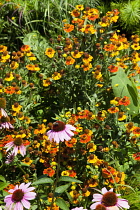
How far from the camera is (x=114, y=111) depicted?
2.06 metres

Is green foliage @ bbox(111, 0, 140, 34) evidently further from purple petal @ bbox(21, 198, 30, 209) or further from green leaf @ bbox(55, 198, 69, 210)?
purple petal @ bbox(21, 198, 30, 209)

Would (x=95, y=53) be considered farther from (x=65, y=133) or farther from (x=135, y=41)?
(x=65, y=133)

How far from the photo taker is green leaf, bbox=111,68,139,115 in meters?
2.43

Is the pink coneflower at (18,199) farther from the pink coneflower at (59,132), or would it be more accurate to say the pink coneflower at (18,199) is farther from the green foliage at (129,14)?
the green foliage at (129,14)

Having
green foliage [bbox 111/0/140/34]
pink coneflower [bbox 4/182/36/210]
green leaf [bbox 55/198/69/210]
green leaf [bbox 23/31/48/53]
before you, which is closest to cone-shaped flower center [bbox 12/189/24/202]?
pink coneflower [bbox 4/182/36/210]

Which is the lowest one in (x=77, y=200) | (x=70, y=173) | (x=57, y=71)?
(x=77, y=200)

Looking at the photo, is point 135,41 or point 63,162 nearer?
point 63,162

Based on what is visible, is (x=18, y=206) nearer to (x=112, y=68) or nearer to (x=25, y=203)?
(x=25, y=203)

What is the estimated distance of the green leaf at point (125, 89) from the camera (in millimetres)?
2432

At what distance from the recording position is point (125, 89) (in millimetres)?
2600

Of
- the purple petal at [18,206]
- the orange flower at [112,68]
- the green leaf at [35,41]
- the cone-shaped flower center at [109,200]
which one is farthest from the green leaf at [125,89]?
the purple petal at [18,206]

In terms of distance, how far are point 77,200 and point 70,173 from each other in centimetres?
16

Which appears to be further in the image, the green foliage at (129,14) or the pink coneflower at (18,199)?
the green foliage at (129,14)

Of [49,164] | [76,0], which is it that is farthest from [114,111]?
[76,0]
